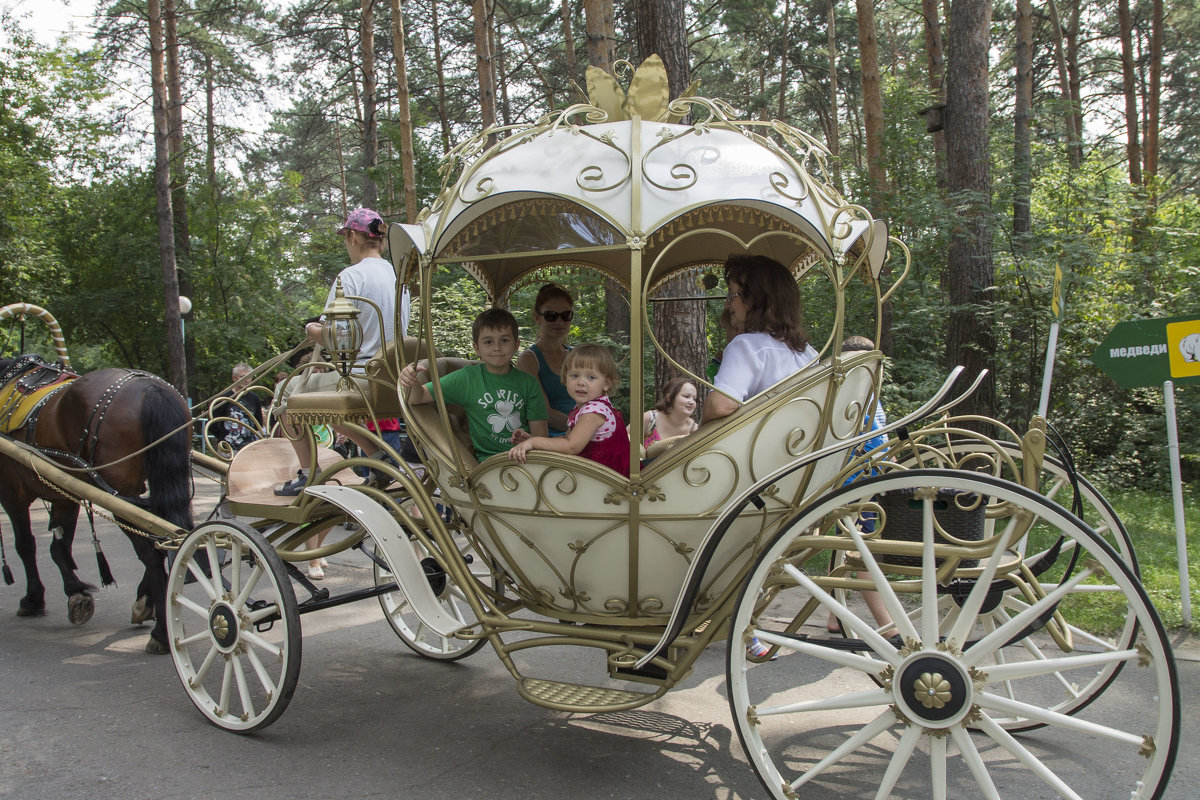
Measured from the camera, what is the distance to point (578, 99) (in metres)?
8.97

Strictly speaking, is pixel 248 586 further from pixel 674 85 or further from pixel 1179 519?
pixel 1179 519

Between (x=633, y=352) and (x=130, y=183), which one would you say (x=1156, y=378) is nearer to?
(x=633, y=352)

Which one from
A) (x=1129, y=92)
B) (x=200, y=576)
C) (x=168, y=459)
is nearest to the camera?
(x=200, y=576)

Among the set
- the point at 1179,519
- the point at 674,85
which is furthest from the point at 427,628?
the point at 674,85

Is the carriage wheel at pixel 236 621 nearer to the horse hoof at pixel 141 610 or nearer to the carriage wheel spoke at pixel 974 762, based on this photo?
the horse hoof at pixel 141 610

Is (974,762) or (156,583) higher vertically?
(156,583)

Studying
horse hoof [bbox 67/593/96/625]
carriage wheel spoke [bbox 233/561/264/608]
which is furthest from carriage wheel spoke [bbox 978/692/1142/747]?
horse hoof [bbox 67/593/96/625]

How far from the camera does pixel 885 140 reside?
10.9m

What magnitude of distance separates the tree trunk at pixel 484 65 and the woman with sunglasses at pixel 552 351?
9.71m

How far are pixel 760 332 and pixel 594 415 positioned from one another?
2.36ft

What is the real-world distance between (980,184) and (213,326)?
16587mm

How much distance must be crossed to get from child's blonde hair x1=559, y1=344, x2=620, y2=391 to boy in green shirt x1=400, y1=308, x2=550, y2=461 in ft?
1.36

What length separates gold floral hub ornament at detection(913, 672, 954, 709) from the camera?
249 cm

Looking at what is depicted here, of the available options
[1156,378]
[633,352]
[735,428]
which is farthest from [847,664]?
[1156,378]
